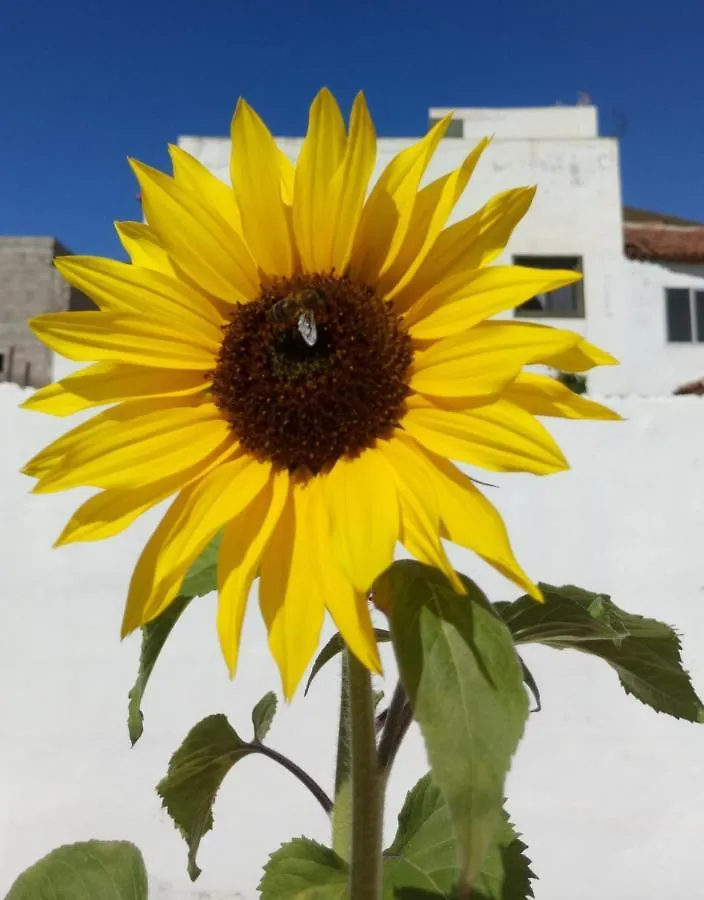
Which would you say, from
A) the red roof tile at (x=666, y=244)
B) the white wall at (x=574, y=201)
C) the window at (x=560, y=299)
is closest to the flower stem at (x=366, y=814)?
the window at (x=560, y=299)

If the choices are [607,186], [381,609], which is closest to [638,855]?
[381,609]

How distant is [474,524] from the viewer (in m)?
0.46

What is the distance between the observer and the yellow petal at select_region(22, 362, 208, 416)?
561mm

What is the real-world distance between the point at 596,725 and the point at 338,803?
1.36 meters

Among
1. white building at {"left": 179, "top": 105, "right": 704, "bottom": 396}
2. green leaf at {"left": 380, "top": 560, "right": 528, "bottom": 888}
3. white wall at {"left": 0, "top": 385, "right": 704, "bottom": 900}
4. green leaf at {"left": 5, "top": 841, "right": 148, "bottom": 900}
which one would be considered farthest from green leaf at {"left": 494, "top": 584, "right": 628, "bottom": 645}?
white building at {"left": 179, "top": 105, "right": 704, "bottom": 396}

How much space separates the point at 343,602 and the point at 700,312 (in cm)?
1070

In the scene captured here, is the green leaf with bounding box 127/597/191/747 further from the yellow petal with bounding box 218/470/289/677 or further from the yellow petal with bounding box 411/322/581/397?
the yellow petal with bounding box 411/322/581/397

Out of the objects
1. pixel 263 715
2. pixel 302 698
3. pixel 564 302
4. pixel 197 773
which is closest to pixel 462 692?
pixel 197 773

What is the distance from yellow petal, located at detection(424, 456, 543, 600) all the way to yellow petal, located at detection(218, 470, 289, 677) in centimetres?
12

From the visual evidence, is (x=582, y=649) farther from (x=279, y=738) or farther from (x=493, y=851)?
(x=279, y=738)

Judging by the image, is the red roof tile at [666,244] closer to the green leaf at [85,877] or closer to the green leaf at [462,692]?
the green leaf at [85,877]

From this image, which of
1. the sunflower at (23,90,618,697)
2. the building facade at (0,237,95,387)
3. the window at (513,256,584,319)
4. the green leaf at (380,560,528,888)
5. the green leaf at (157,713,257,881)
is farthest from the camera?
the building facade at (0,237,95,387)

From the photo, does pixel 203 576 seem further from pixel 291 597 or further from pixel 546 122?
pixel 546 122

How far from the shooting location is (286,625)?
49 cm
